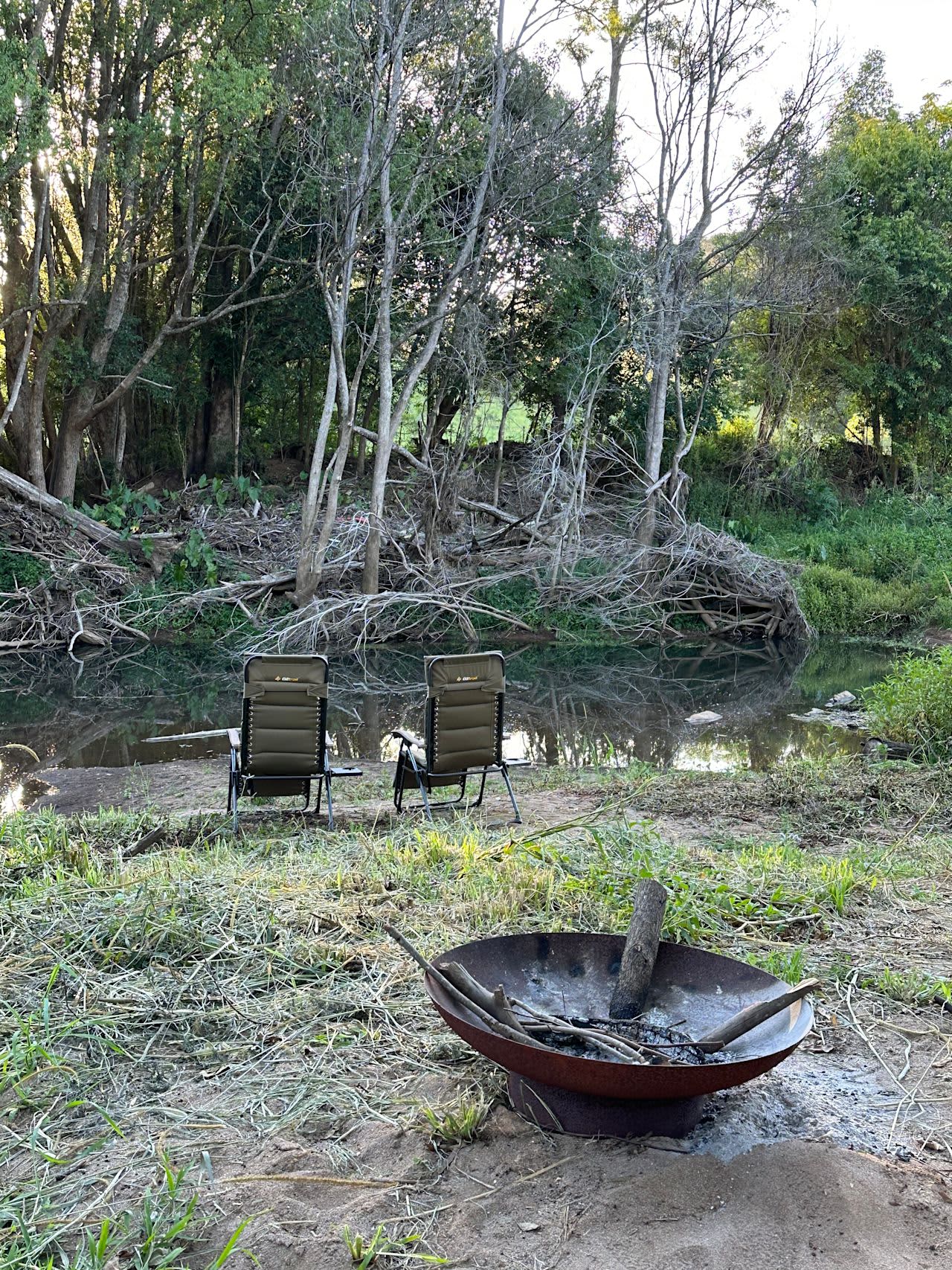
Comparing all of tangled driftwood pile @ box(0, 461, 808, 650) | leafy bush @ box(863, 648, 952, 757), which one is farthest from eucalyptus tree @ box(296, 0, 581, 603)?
leafy bush @ box(863, 648, 952, 757)

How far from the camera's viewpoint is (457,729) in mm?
7156

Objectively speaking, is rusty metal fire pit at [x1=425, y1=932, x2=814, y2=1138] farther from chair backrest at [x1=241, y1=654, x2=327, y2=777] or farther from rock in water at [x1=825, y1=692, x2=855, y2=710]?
rock in water at [x1=825, y1=692, x2=855, y2=710]

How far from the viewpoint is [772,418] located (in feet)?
84.9

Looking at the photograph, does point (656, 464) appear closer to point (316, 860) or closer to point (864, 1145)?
point (316, 860)

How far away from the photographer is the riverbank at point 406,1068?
→ 233cm

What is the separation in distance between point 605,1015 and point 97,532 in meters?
14.6

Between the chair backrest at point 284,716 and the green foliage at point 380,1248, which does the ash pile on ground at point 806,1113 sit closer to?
the green foliage at point 380,1248

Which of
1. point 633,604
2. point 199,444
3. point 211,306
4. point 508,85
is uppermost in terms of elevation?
point 508,85

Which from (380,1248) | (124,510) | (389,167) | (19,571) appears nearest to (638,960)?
(380,1248)

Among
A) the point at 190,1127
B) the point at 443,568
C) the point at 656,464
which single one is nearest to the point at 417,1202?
the point at 190,1127

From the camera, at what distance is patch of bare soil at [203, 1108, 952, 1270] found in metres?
2.24

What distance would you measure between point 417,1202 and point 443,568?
13518mm

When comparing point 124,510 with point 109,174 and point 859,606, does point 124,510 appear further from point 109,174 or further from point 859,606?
point 859,606

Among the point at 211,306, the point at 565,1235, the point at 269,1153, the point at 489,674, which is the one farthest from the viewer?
the point at 211,306
